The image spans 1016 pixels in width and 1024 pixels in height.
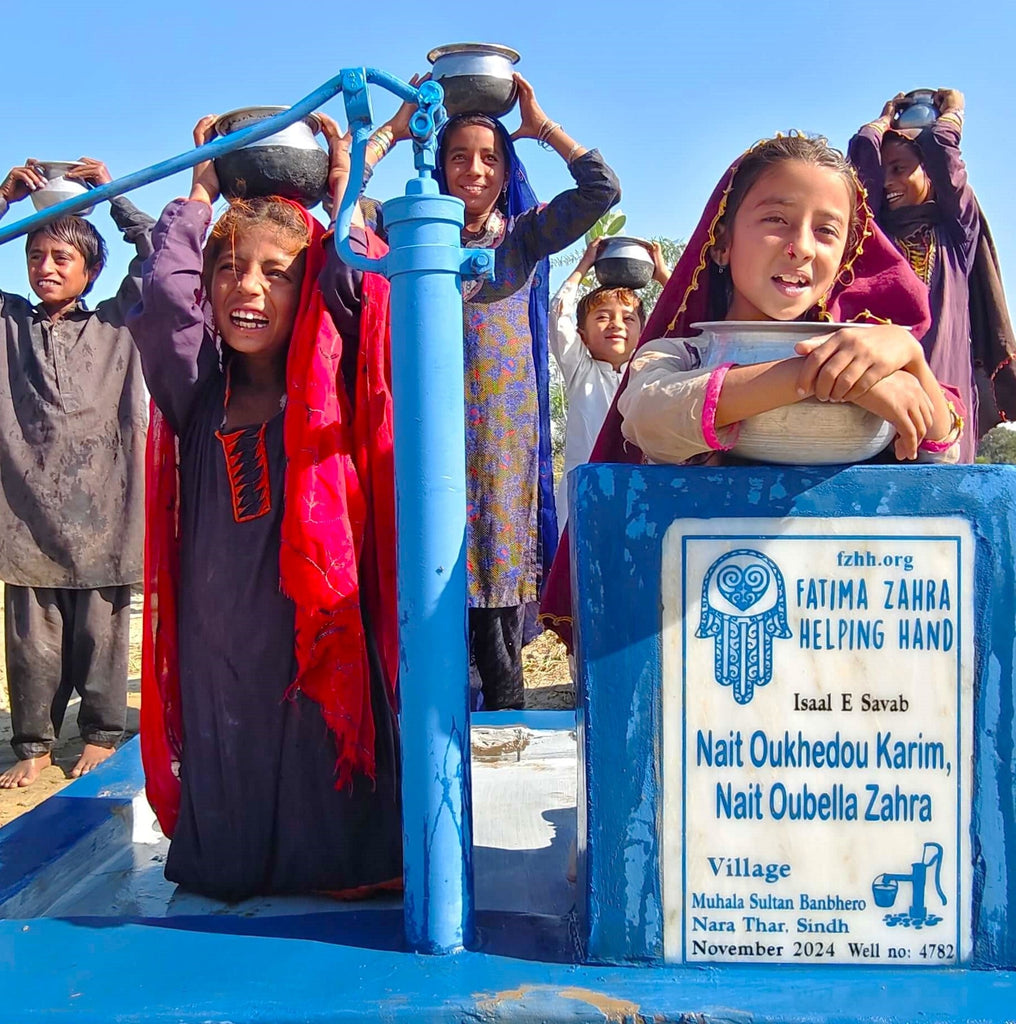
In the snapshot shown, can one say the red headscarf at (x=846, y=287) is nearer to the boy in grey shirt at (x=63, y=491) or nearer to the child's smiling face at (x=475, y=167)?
the child's smiling face at (x=475, y=167)

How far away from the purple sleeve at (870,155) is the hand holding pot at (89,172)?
3052mm

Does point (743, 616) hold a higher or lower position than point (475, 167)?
lower

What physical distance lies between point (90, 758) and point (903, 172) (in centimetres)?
411

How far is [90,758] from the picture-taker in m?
4.29

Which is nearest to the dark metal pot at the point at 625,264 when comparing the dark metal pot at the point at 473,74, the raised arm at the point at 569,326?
the raised arm at the point at 569,326

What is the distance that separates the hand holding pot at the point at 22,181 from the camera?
426 cm

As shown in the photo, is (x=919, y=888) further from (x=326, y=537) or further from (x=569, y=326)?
(x=569, y=326)

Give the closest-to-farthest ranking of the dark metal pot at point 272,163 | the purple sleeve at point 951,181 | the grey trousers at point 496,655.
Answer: the dark metal pot at point 272,163 < the grey trousers at point 496,655 < the purple sleeve at point 951,181

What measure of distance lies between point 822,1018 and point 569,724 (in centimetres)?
181

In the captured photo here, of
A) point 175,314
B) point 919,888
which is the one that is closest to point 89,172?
point 175,314

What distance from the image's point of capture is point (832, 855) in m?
1.53

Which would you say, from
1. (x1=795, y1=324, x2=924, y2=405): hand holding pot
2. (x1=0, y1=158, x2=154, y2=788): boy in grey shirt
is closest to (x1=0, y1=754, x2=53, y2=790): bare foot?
(x1=0, y1=158, x2=154, y2=788): boy in grey shirt

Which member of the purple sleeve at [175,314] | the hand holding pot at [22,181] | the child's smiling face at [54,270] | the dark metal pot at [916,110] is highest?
the dark metal pot at [916,110]

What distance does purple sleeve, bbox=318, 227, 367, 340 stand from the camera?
6.68ft
